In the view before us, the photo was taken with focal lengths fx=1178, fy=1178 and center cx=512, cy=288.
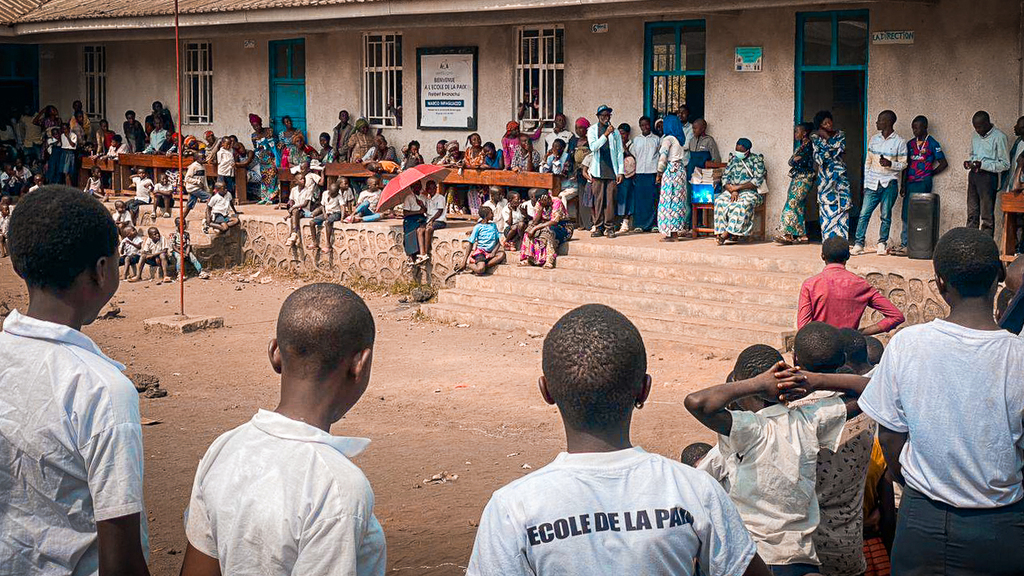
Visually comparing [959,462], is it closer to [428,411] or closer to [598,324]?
[598,324]

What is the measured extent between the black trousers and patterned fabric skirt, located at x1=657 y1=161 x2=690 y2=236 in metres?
3.43

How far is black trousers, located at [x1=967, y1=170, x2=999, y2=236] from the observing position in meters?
12.1

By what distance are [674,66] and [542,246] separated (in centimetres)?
306

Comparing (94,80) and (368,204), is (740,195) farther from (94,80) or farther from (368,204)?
(94,80)

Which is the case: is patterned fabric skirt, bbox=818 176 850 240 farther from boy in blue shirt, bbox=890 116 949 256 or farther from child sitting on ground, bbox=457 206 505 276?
child sitting on ground, bbox=457 206 505 276

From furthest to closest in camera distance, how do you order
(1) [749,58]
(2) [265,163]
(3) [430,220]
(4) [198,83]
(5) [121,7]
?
(4) [198,83] < (5) [121,7] < (2) [265,163] < (3) [430,220] < (1) [749,58]

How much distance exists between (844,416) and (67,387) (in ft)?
7.81

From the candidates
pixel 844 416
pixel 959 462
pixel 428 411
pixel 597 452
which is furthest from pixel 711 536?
pixel 428 411

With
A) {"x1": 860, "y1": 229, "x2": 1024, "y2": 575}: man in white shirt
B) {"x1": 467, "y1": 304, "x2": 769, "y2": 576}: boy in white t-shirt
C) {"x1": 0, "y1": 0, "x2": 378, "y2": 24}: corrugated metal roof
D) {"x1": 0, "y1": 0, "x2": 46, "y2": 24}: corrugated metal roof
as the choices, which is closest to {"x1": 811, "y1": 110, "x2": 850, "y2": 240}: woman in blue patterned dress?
{"x1": 0, "y1": 0, "x2": 378, "y2": 24}: corrugated metal roof

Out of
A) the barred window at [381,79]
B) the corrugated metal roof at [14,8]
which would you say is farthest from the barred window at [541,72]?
the corrugated metal roof at [14,8]

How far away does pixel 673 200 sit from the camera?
14.3 metres

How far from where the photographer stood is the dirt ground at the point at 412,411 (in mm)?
6754

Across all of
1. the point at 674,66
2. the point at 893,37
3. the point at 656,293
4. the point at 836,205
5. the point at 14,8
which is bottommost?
the point at 656,293

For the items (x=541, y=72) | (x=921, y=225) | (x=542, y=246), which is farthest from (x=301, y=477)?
(x=541, y=72)
